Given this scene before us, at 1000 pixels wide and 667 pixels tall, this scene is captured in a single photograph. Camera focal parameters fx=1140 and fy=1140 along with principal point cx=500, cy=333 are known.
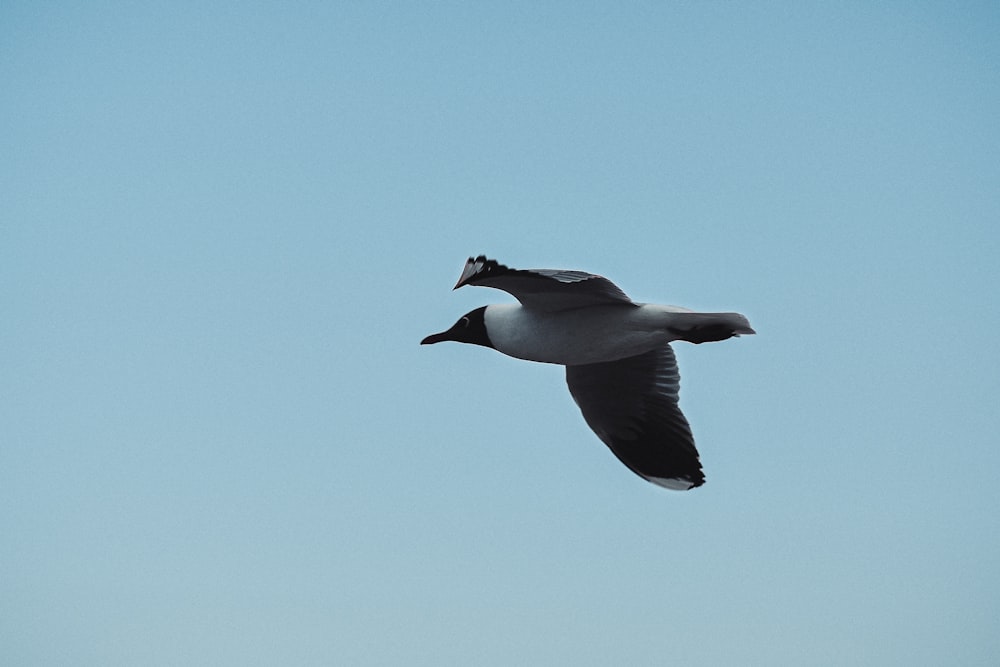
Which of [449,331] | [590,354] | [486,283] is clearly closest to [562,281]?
[486,283]

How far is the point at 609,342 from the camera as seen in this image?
24.2 ft

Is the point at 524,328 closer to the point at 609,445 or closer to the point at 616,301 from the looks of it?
the point at 616,301

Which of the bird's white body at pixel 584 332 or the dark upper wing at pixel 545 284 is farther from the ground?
the dark upper wing at pixel 545 284

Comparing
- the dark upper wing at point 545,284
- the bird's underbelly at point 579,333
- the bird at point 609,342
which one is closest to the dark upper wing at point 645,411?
the bird at point 609,342

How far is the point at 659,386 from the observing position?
8477 mm

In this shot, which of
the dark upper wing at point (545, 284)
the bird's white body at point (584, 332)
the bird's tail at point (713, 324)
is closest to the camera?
the dark upper wing at point (545, 284)

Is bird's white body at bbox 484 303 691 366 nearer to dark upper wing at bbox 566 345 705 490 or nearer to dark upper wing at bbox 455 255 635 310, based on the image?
dark upper wing at bbox 455 255 635 310

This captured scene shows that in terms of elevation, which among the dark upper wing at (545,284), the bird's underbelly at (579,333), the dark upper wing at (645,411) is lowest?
the dark upper wing at (645,411)

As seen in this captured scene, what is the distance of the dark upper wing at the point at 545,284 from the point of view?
655cm

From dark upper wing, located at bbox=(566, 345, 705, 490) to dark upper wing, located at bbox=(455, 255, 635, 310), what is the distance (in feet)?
3.94

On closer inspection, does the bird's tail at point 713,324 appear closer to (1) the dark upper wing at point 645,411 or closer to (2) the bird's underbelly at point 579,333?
(2) the bird's underbelly at point 579,333

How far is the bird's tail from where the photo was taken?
7078 mm

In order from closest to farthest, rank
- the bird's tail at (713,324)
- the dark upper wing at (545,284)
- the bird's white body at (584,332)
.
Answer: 1. the dark upper wing at (545,284)
2. the bird's tail at (713,324)
3. the bird's white body at (584,332)

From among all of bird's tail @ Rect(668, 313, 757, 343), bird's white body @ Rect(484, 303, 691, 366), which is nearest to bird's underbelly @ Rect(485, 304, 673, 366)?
bird's white body @ Rect(484, 303, 691, 366)
